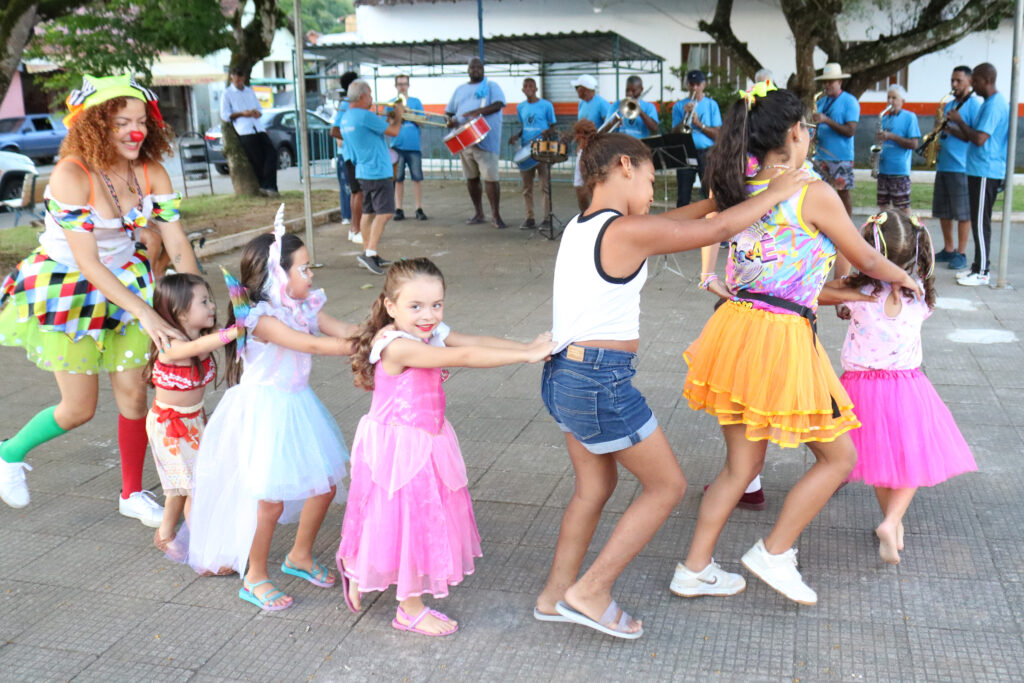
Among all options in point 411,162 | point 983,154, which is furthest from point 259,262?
point 411,162

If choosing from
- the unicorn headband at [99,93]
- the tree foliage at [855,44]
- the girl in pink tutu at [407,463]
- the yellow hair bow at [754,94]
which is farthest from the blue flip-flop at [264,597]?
the tree foliage at [855,44]

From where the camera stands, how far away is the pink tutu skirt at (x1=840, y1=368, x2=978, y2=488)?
3643mm

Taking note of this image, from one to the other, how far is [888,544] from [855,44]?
13.2 m

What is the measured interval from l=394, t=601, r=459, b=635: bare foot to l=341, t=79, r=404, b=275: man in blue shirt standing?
21.7 ft

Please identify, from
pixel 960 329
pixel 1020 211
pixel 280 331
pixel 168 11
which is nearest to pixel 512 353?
pixel 280 331

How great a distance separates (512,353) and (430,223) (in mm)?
10121

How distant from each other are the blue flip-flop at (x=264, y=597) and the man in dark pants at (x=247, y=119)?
11959 millimetres

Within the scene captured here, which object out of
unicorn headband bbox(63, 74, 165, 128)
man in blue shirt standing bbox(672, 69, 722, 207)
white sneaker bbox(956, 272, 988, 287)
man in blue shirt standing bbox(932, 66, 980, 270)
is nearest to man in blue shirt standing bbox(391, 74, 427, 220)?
man in blue shirt standing bbox(672, 69, 722, 207)

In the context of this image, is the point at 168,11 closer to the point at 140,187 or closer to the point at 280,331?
the point at 140,187

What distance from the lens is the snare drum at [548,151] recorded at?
442 inches

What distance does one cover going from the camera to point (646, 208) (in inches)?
121

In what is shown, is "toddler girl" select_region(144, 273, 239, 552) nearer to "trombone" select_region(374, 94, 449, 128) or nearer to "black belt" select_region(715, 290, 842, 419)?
"black belt" select_region(715, 290, 842, 419)

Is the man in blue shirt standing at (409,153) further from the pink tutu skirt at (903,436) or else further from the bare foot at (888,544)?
the bare foot at (888,544)

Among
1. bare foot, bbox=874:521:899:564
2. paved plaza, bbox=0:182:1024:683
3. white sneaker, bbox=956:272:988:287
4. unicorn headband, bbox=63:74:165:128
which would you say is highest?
unicorn headband, bbox=63:74:165:128
